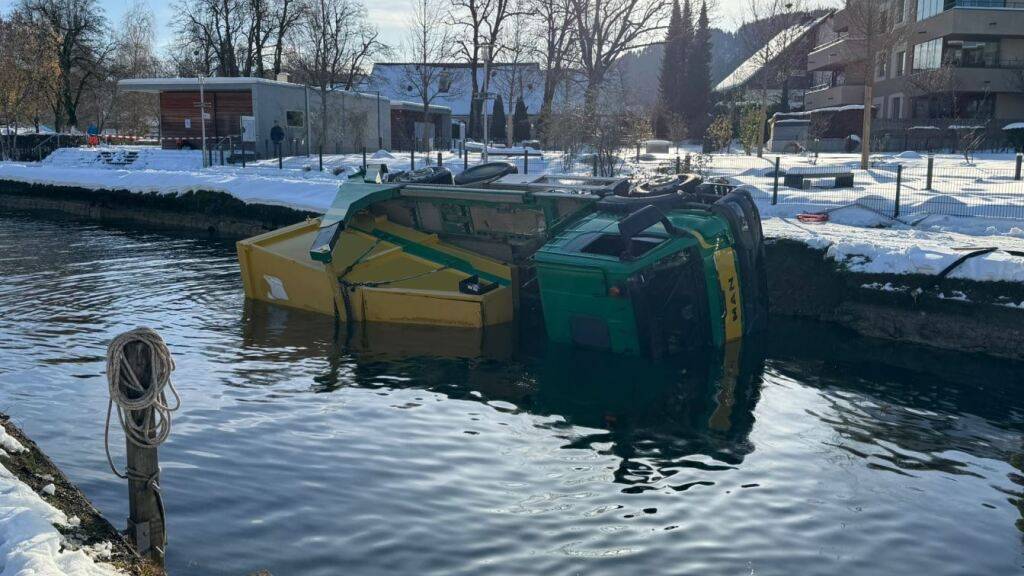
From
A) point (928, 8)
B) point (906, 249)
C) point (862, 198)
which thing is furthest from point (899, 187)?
point (928, 8)

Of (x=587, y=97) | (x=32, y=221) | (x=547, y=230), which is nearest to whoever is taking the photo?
(x=547, y=230)

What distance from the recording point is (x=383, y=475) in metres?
7.47

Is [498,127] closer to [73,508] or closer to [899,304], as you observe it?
[899,304]

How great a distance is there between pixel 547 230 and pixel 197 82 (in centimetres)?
3463

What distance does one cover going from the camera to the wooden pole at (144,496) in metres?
5.40

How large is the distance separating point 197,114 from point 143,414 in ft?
138

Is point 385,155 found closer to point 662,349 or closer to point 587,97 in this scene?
point 587,97

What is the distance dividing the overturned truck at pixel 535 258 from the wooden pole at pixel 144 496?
227 inches

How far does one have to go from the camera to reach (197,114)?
146ft

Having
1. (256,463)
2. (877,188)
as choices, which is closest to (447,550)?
(256,463)

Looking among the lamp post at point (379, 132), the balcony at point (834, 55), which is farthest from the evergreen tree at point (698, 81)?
the lamp post at point (379, 132)

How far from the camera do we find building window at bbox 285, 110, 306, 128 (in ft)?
143

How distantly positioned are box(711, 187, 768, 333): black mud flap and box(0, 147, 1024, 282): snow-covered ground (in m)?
2.24

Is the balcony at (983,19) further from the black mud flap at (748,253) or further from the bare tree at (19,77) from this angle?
the bare tree at (19,77)
